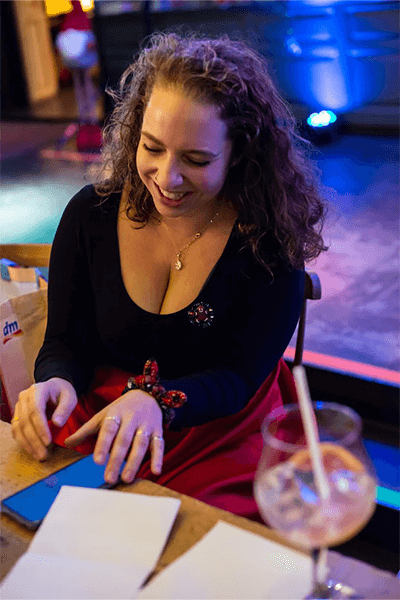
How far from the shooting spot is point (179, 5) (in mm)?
6629

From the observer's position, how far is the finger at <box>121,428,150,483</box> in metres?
0.99

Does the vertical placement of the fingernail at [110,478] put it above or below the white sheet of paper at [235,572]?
below

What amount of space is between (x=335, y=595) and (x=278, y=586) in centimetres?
6

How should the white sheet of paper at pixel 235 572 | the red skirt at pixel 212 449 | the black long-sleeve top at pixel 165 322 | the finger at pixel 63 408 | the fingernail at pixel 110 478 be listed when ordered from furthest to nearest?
the black long-sleeve top at pixel 165 322
the red skirt at pixel 212 449
the finger at pixel 63 408
the fingernail at pixel 110 478
the white sheet of paper at pixel 235 572

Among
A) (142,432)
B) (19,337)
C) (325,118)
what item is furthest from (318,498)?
(325,118)

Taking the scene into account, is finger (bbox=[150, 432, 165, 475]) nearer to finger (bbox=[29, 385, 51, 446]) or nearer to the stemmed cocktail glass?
finger (bbox=[29, 385, 51, 446])

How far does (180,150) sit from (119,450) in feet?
1.85

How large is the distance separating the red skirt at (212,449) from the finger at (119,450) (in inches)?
5.6

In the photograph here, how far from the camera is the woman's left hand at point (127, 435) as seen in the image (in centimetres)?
101

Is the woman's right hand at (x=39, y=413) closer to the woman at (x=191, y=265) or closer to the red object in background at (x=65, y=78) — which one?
the woman at (x=191, y=265)

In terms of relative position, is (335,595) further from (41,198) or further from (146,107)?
(41,198)

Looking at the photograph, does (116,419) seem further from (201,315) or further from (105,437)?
(201,315)

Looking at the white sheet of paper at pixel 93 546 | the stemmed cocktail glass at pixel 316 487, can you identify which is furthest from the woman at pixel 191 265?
the stemmed cocktail glass at pixel 316 487

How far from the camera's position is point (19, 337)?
1.77 meters
